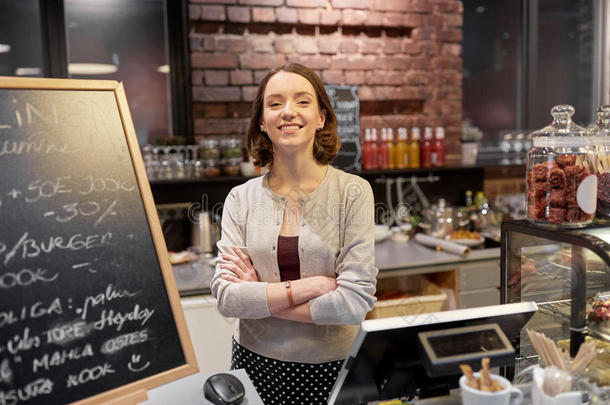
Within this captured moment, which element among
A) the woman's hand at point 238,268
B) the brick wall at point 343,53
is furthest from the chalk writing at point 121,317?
the brick wall at point 343,53

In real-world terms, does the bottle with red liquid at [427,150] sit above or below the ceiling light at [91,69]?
below

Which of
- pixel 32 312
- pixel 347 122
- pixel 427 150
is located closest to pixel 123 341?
pixel 32 312

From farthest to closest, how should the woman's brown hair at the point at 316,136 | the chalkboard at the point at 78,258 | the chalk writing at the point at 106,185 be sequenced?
the woman's brown hair at the point at 316,136
the chalk writing at the point at 106,185
the chalkboard at the point at 78,258

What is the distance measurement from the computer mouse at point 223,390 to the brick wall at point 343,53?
7.04 ft

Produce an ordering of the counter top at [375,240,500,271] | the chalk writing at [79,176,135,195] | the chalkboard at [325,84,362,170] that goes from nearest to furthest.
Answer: the chalk writing at [79,176,135,195]
the counter top at [375,240,500,271]
the chalkboard at [325,84,362,170]

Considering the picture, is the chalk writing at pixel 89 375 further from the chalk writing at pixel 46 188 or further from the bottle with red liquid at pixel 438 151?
the bottle with red liquid at pixel 438 151

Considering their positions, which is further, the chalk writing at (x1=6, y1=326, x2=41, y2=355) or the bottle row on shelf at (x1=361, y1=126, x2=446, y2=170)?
the bottle row on shelf at (x1=361, y1=126, x2=446, y2=170)

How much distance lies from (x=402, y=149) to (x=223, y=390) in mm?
2519

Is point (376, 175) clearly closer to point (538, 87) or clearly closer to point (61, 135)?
point (538, 87)

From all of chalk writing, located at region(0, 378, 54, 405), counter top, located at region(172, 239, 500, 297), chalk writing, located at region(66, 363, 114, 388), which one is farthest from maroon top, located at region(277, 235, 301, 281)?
counter top, located at region(172, 239, 500, 297)

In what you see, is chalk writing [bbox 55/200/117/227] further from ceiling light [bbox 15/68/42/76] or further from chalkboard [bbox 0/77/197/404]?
ceiling light [bbox 15/68/42/76]

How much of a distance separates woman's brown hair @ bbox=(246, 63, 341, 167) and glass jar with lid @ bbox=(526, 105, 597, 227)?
64cm

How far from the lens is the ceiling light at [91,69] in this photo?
3.15 metres

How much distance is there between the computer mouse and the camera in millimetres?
1184
